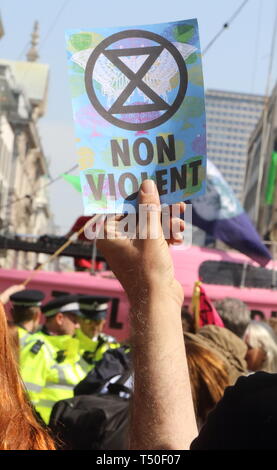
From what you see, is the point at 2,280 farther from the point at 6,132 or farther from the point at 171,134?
the point at 6,132

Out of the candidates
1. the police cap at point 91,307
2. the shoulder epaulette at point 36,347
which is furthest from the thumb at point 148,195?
the police cap at point 91,307

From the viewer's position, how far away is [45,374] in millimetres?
5863

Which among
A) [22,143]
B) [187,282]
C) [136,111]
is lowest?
[22,143]

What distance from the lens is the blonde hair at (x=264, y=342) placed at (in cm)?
558

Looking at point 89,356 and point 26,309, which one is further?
point 89,356

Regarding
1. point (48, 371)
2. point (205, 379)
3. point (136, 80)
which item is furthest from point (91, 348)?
point (136, 80)

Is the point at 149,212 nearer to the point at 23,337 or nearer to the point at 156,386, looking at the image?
the point at 156,386

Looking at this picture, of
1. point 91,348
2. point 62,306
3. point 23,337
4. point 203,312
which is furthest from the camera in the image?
point 62,306

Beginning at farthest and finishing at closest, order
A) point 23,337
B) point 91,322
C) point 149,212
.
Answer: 1. point 91,322
2. point 23,337
3. point 149,212

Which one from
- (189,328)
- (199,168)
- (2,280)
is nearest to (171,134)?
(199,168)

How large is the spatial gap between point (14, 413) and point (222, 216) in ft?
49.2

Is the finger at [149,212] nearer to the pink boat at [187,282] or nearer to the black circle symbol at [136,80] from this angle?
the black circle symbol at [136,80]

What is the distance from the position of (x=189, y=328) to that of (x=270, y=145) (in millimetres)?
53693

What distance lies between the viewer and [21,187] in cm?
6550
